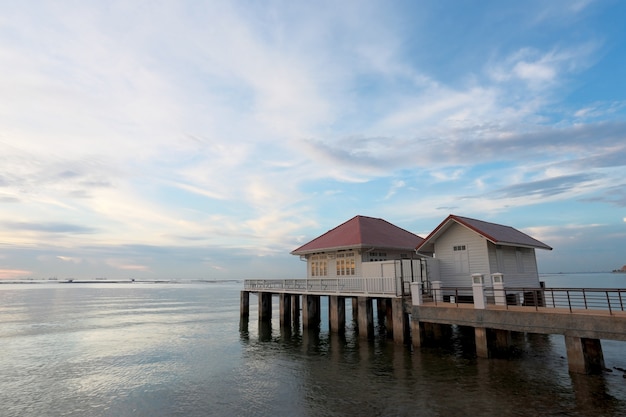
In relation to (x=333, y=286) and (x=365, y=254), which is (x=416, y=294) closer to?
(x=365, y=254)

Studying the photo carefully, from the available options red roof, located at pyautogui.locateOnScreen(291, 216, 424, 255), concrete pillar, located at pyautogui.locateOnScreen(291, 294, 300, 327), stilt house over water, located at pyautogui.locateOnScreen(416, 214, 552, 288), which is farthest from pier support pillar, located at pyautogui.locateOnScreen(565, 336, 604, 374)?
concrete pillar, located at pyautogui.locateOnScreen(291, 294, 300, 327)

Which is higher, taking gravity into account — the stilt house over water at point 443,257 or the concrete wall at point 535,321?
the stilt house over water at point 443,257

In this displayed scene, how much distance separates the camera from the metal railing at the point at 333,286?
20.7 m

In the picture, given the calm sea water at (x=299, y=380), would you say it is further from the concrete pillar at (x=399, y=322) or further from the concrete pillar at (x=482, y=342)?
the concrete pillar at (x=399, y=322)

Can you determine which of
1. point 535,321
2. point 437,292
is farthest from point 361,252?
point 535,321

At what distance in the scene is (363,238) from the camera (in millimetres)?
24641

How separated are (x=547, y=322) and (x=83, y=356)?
24.0m

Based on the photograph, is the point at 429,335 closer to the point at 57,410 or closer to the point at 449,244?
the point at 449,244

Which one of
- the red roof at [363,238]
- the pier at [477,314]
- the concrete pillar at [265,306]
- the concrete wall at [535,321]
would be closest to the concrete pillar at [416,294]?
the pier at [477,314]

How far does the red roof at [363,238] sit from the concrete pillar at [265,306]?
6.08 m

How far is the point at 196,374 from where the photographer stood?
16.4 m

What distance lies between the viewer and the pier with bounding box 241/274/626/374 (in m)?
13.1

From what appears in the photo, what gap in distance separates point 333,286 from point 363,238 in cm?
386

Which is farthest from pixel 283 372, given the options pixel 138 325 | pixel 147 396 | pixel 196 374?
pixel 138 325
